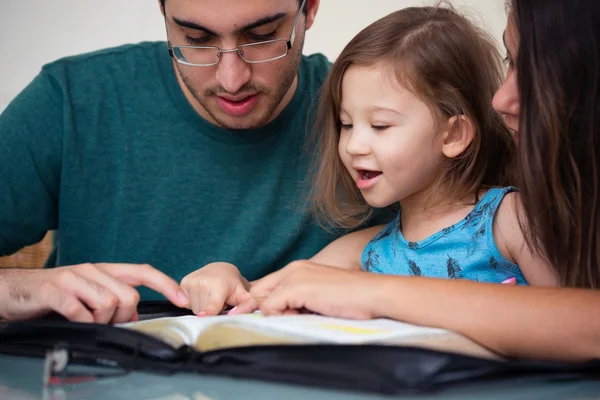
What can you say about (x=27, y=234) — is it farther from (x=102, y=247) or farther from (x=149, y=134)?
(x=149, y=134)

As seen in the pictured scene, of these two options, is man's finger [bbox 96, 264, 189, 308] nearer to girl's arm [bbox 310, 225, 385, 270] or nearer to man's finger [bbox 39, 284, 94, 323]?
man's finger [bbox 39, 284, 94, 323]

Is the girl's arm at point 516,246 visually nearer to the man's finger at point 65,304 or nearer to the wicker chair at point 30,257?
the man's finger at point 65,304

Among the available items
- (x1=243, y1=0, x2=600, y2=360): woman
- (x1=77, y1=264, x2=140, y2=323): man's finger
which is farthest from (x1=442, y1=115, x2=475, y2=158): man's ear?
(x1=77, y1=264, x2=140, y2=323): man's finger

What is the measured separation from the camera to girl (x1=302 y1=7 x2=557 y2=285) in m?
1.31

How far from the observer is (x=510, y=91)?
115 centimetres

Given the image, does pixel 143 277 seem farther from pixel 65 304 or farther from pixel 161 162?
pixel 161 162

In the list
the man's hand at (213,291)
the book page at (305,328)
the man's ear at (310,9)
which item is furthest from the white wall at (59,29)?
the book page at (305,328)

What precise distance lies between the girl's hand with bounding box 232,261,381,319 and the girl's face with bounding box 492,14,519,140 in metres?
0.38

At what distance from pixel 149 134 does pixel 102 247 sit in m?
0.29

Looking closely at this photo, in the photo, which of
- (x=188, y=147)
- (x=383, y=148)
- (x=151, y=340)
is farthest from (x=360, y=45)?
(x=151, y=340)

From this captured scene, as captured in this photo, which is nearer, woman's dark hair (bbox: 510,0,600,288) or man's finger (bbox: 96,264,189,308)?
woman's dark hair (bbox: 510,0,600,288)

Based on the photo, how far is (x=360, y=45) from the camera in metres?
1.42

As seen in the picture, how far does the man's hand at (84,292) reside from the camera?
1.03 meters

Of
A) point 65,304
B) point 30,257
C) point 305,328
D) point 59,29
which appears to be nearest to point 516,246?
point 305,328
